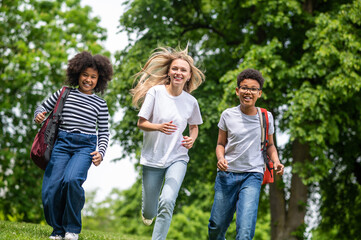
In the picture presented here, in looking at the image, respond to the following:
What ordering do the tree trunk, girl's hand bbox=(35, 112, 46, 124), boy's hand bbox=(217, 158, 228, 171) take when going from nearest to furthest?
boy's hand bbox=(217, 158, 228, 171) < girl's hand bbox=(35, 112, 46, 124) < the tree trunk

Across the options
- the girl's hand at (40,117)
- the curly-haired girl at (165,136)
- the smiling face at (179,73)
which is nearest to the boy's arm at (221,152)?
the curly-haired girl at (165,136)

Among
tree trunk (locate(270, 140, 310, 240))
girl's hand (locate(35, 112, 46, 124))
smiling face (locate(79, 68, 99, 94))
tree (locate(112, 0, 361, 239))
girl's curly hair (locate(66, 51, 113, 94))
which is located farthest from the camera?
tree trunk (locate(270, 140, 310, 240))

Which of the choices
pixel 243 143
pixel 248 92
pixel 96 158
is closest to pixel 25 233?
pixel 96 158

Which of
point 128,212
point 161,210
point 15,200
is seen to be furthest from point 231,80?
point 128,212

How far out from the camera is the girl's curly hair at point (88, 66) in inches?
235

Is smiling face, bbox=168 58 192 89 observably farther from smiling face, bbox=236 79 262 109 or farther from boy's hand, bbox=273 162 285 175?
boy's hand, bbox=273 162 285 175

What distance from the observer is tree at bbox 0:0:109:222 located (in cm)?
2061

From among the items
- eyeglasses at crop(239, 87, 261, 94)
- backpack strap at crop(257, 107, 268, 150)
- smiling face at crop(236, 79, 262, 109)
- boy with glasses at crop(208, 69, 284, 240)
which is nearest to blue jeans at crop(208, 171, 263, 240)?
boy with glasses at crop(208, 69, 284, 240)

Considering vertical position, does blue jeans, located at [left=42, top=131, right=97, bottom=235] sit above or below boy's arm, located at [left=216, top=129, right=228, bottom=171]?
below

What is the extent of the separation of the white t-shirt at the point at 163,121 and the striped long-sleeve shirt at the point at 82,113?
610 millimetres

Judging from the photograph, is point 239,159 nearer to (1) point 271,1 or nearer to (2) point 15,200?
(1) point 271,1

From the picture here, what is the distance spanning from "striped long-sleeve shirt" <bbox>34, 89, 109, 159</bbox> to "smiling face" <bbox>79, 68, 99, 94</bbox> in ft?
0.31

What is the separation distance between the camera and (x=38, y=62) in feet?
67.6

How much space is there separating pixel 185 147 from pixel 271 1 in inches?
365
